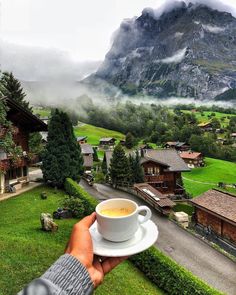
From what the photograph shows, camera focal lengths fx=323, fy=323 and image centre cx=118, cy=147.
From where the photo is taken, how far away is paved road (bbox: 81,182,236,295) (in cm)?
2052

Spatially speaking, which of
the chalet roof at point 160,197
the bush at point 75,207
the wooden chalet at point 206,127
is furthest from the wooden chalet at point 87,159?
the wooden chalet at point 206,127

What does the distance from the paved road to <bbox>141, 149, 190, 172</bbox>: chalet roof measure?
25.4 m

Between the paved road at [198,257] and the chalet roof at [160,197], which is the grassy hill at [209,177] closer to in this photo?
the chalet roof at [160,197]

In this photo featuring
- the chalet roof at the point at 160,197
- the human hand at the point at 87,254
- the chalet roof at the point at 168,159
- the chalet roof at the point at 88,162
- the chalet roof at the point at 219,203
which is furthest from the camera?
the chalet roof at the point at 88,162

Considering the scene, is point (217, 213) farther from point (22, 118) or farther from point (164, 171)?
point (164, 171)

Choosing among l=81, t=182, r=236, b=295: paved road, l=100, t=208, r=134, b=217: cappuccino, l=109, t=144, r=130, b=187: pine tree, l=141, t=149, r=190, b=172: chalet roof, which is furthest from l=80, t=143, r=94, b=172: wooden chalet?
l=100, t=208, r=134, b=217: cappuccino

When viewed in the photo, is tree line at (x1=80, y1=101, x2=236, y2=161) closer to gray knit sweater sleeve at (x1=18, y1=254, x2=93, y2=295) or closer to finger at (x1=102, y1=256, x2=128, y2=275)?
finger at (x1=102, y1=256, x2=128, y2=275)

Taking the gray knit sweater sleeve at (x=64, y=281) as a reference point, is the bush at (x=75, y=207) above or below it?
below

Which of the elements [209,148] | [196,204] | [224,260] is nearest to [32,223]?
[224,260]

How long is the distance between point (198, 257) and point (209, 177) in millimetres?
64810

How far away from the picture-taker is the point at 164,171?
57.5 metres

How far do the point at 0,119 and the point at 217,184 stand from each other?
221 ft

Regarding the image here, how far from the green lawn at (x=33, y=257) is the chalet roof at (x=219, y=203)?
1663 cm

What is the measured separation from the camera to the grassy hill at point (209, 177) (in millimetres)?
75188
